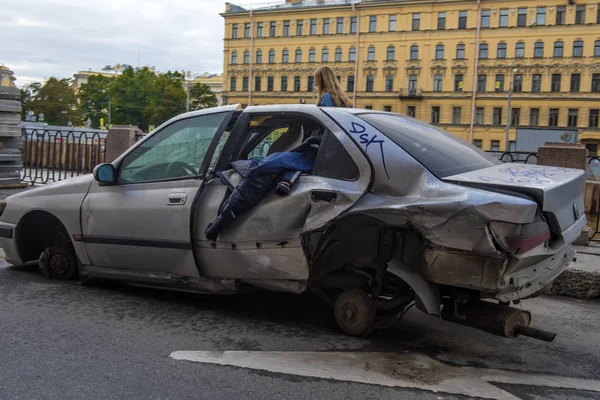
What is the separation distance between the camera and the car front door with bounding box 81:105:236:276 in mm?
4812

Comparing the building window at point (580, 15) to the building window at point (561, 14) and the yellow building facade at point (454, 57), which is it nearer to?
the yellow building facade at point (454, 57)

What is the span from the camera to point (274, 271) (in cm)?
447

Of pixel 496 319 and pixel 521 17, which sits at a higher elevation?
pixel 521 17

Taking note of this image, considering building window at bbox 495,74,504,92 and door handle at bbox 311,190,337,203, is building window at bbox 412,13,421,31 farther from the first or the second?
door handle at bbox 311,190,337,203

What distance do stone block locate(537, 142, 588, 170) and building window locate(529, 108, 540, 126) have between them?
6145 centimetres

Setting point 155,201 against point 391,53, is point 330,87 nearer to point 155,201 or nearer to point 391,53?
point 155,201

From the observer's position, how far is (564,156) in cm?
797

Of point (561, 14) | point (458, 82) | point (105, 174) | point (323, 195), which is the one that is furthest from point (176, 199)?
point (561, 14)

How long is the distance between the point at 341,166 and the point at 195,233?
4.43ft

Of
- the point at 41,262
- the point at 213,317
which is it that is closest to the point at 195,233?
the point at 213,317

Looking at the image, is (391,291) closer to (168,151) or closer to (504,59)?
(168,151)

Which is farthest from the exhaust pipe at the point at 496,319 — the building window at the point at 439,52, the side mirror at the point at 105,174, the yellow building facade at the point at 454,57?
the building window at the point at 439,52

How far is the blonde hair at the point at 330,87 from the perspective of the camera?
6129mm

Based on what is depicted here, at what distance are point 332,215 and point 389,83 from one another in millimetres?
68842
